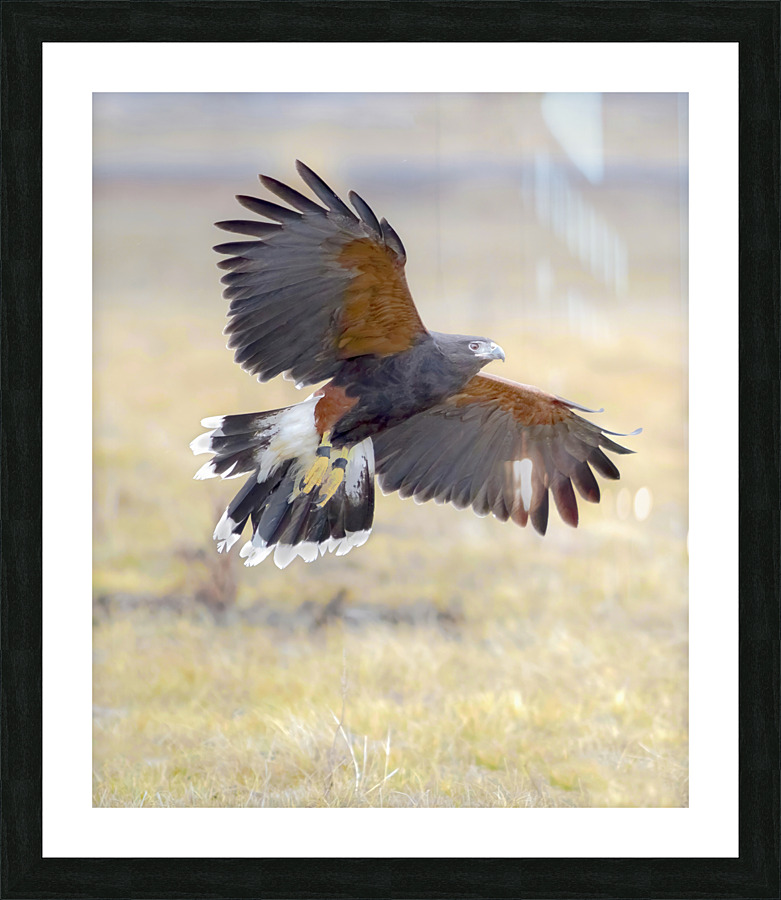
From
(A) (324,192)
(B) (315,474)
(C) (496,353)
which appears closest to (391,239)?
(A) (324,192)

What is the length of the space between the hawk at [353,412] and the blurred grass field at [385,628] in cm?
52

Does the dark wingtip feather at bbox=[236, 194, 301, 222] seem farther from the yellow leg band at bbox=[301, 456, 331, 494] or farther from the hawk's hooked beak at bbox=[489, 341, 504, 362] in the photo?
the yellow leg band at bbox=[301, 456, 331, 494]

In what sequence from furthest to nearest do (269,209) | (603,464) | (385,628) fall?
(385,628) → (603,464) → (269,209)

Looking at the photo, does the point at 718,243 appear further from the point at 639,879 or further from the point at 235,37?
the point at 639,879

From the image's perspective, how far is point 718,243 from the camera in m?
3.42

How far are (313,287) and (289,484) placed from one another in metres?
0.94

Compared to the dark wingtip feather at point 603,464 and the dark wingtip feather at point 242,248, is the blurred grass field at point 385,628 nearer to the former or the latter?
the dark wingtip feather at point 603,464

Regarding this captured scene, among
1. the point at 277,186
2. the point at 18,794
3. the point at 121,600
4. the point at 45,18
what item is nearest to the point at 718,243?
the point at 277,186

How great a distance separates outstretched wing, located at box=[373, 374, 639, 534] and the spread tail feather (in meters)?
0.17

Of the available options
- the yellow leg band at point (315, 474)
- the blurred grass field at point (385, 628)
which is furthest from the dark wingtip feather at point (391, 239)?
the blurred grass field at point (385, 628)

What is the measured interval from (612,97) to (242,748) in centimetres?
334

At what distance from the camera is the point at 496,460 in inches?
149

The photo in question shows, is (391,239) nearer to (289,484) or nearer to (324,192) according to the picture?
(324,192)

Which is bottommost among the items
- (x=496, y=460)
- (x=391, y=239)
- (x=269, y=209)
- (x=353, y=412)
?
(x=496, y=460)
